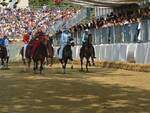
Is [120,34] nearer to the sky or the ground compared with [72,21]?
nearer to the ground

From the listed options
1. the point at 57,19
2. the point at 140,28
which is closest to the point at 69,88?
the point at 140,28

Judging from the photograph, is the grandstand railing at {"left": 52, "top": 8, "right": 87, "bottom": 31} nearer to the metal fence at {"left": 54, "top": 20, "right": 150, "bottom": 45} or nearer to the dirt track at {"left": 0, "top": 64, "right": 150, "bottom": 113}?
the metal fence at {"left": 54, "top": 20, "right": 150, "bottom": 45}

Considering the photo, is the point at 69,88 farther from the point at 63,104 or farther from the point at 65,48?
the point at 65,48

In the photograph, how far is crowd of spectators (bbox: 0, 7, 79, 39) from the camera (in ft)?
207

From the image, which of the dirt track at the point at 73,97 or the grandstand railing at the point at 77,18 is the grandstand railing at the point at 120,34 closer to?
the dirt track at the point at 73,97

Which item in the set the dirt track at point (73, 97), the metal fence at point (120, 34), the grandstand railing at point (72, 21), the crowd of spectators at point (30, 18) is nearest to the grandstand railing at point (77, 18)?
the grandstand railing at point (72, 21)

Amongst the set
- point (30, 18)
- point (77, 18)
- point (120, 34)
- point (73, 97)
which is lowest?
point (73, 97)

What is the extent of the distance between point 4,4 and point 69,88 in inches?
254

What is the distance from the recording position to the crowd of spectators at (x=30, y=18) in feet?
207

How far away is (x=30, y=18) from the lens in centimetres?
6631

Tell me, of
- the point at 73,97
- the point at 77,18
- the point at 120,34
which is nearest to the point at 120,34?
the point at 120,34

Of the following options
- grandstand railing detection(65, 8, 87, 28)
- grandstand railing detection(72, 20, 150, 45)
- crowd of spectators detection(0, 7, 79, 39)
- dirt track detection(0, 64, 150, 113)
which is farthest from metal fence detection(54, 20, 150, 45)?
crowd of spectators detection(0, 7, 79, 39)

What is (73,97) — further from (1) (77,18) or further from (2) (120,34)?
(1) (77,18)

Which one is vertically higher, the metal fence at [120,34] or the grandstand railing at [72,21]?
the grandstand railing at [72,21]
